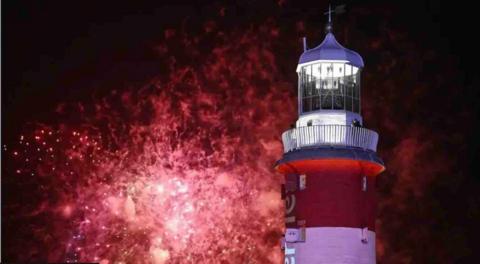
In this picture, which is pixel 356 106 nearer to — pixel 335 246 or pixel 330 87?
pixel 330 87

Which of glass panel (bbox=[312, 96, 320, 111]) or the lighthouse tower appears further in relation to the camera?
glass panel (bbox=[312, 96, 320, 111])

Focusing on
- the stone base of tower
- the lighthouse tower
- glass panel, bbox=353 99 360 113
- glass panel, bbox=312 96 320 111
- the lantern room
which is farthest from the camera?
glass panel, bbox=353 99 360 113

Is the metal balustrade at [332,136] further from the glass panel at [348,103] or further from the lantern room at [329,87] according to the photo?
the glass panel at [348,103]

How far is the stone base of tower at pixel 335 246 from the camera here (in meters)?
38.1

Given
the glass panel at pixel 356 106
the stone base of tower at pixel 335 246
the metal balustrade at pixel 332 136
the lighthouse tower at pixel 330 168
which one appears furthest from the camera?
the glass panel at pixel 356 106

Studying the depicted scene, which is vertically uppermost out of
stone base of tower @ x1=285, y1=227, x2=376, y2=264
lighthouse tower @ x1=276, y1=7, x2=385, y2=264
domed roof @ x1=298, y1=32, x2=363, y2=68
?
domed roof @ x1=298, y1=32, x2=363, y2=68

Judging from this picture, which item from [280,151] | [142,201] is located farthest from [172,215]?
[280,151]

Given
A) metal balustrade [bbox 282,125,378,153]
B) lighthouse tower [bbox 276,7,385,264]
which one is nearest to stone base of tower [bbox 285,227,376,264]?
lighthouse tower [bbox 276,7,385,264]

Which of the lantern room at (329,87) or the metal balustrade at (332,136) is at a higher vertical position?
Answer: the lantern room at (329,87)

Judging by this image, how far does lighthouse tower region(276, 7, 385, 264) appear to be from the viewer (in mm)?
38406

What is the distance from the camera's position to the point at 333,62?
3988 centimetres

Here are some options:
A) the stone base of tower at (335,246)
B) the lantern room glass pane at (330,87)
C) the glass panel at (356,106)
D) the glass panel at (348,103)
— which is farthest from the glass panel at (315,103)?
the stone base of tower at (335,246)

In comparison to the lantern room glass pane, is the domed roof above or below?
above

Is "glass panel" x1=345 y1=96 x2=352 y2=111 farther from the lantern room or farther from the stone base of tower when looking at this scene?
the stone base of tower
